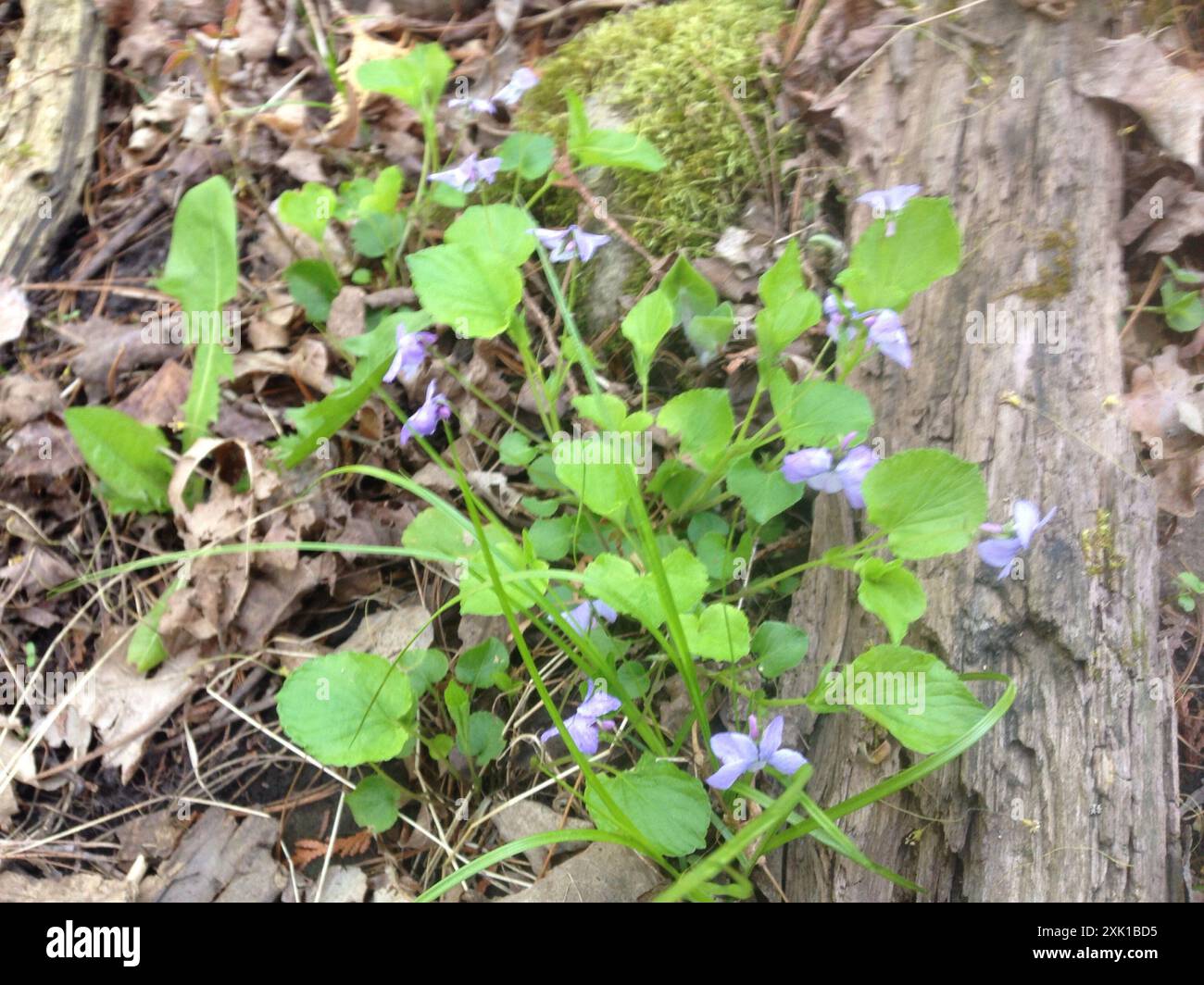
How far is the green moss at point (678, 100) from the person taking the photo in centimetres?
203

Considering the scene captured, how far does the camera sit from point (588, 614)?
60.6 inches

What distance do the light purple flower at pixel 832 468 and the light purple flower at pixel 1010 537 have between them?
0.66 feet

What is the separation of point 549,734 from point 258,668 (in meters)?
0.72

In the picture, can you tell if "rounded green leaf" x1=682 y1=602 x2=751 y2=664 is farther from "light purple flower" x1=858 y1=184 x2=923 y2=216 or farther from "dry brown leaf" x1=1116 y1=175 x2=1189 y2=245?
"dry brown leaf" x1=1116 y1=175 x2=1189 y2=245

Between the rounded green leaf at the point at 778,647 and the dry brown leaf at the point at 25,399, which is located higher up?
the rounded green leaf at the point at 778,647

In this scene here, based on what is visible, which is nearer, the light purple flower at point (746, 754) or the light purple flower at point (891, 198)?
the light purple flower at point (746, 754)

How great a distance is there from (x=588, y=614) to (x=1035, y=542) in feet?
2.46

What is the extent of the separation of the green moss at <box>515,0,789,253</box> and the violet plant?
0.25m

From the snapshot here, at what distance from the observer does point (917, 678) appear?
123cm

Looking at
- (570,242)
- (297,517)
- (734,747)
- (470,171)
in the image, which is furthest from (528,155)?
(734,747)

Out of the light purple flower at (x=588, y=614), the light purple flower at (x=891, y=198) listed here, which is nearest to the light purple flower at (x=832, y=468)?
the light purple flower at (x=588, y=614)

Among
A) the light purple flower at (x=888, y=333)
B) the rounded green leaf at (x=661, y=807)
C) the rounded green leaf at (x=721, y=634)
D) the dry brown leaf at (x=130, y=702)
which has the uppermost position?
the light purple flower at (x=888, y=333)

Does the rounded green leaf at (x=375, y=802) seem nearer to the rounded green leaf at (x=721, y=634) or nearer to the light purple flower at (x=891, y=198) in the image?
the rounded green leaf at (x=721, y=634)

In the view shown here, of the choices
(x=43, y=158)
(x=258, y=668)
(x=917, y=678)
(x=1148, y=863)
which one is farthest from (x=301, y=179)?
(x=1148, y=863)
